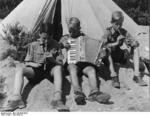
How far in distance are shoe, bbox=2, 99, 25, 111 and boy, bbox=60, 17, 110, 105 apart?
54 centimetres

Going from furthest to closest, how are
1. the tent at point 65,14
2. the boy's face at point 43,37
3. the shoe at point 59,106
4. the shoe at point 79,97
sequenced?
1. the tent at point 65,14
2. the boy's face at point 43,37
3. the shoe at point 79,97
4. the shoe at point 59,106

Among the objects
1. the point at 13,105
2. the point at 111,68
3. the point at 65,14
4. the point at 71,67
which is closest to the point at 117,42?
the point at 111,68

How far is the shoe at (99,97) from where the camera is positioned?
384 centimetres

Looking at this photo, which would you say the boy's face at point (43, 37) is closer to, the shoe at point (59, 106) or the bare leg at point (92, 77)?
the bare leg at point (92, 77)

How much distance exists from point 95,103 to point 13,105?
0.84 meters

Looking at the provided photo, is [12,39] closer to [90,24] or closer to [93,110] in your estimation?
[90,24]

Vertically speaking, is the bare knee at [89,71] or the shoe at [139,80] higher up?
the bare knee at [89,71]

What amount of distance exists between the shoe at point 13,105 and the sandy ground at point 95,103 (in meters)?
0.07

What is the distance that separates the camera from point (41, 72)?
4215mm

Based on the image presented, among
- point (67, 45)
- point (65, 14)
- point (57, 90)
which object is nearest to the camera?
point (57, 90)

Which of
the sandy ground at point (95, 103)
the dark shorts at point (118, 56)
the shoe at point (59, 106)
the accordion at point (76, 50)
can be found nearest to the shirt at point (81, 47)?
the accordion at point (76, 50)

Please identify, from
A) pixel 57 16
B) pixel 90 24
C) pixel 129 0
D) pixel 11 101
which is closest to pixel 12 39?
pixel 57 16

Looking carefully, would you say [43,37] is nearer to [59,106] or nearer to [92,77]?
Result: [92,77]

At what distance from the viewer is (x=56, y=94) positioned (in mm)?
3799
